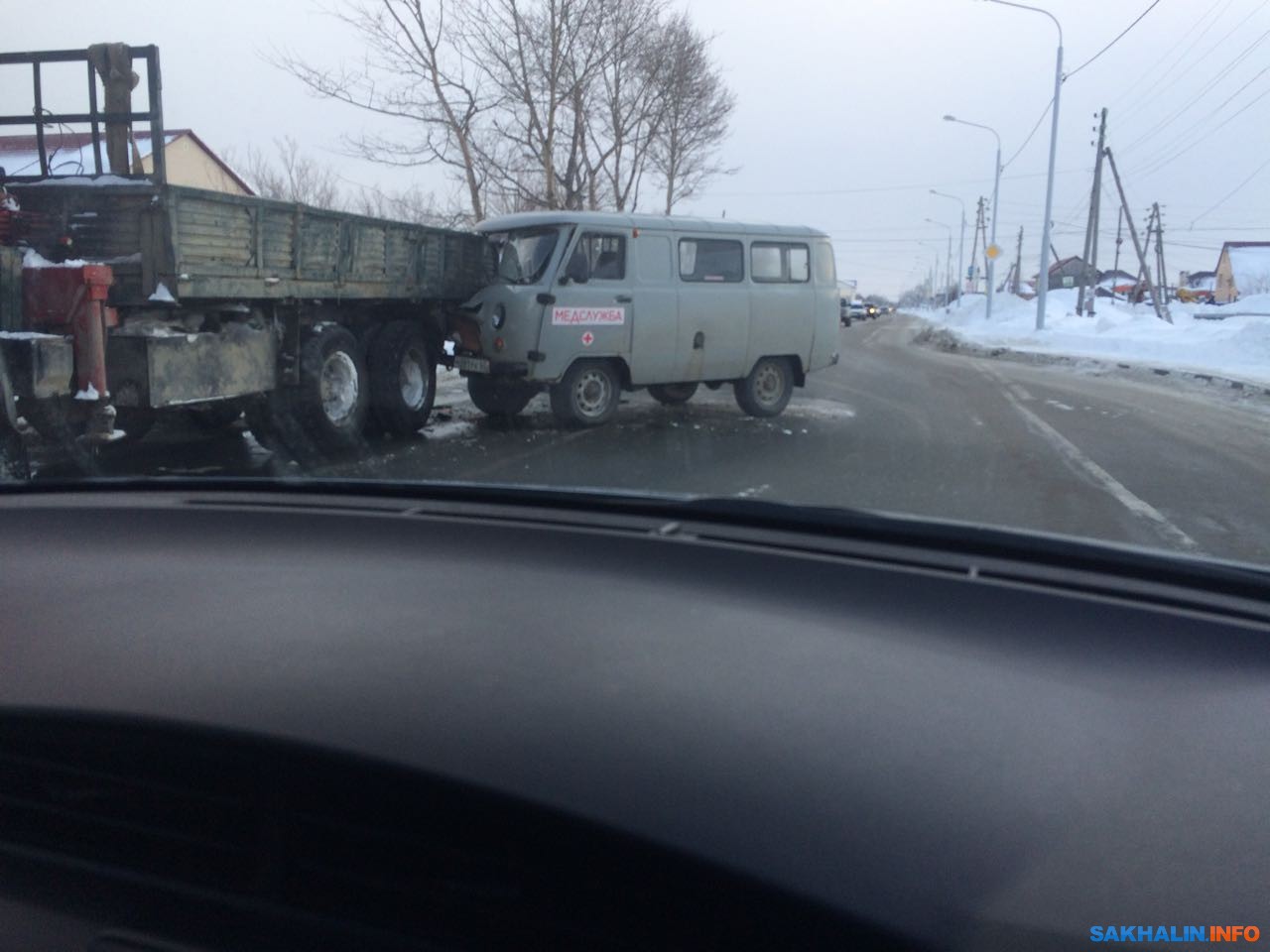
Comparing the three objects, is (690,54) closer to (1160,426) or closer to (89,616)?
(1160,426)

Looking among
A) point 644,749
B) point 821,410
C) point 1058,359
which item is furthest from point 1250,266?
point 644,749

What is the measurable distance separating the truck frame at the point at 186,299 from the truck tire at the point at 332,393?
1cm

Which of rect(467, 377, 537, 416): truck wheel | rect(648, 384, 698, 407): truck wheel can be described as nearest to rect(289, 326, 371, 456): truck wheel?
rect(467, 377, 537, 416): truck wheel

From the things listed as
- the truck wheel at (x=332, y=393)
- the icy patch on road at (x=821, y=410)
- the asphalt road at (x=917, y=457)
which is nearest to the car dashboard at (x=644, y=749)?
the asphalt road at (x=917, y=457)

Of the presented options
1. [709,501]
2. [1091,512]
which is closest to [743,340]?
[1091,512]

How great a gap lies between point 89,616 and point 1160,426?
42.2 feet

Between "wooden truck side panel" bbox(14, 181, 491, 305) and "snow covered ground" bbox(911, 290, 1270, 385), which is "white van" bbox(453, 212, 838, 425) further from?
"snow covered ground" bbox(911, 290, 1270, 385)

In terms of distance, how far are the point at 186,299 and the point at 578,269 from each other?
4.02 meters

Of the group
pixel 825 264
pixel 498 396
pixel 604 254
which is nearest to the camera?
pixel 604 254

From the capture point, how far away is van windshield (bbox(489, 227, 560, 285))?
37.2ft

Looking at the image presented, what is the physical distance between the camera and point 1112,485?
857 cm

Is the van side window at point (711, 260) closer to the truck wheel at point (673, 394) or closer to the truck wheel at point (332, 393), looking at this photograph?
the truck wheel at point (673, 394)

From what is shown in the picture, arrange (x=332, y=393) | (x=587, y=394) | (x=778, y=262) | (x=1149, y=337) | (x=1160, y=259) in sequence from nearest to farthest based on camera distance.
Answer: (x=332, y=393) < (x=587, y=394) < (x=778, y=262) < (x=1149, y=337) < (x=1160, y=259)

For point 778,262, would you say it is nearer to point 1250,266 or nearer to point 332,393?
point 332,393
